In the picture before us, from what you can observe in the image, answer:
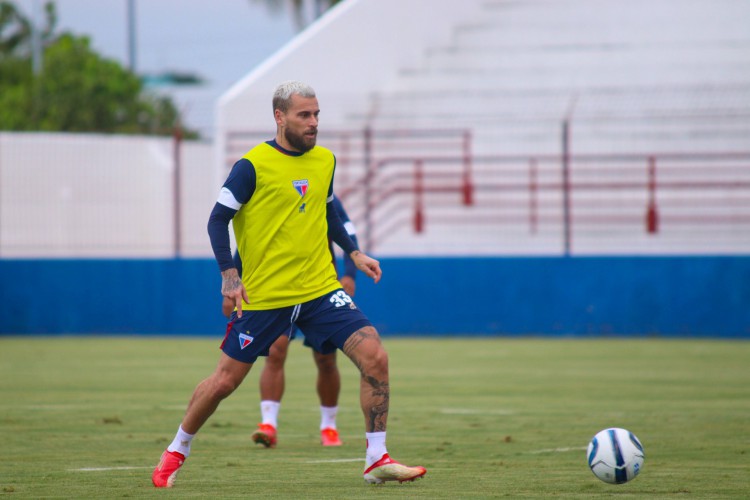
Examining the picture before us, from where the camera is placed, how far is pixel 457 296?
19.5 metres

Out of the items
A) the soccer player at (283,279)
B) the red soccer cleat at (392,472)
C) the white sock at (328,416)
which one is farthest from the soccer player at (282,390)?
the red soccer cleat at (392,472)

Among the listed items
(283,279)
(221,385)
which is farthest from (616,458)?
(221,385)

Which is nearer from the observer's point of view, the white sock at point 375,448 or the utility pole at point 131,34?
the white sock at point 375,448

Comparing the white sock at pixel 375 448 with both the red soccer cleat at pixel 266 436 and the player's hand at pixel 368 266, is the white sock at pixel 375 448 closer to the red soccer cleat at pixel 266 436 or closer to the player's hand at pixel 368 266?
the player's hand at pixel 368 266

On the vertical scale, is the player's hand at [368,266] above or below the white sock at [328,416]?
above

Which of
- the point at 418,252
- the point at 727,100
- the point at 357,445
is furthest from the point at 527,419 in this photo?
the point at 727,100

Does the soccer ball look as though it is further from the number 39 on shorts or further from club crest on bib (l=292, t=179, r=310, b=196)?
club crest on bib (l=292, t=179, r=310, b=196)

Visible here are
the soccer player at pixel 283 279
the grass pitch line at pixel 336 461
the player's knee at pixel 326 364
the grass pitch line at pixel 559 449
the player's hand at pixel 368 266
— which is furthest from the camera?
the player's knee at pixel 326 364

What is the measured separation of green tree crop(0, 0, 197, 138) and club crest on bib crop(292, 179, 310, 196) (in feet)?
91.5

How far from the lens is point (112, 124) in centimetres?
4141

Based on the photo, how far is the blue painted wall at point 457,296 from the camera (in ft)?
61.9

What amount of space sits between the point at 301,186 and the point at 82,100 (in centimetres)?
3455

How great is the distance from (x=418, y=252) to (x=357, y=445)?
47.1 ft

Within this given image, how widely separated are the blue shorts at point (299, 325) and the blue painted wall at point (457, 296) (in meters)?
12.0
